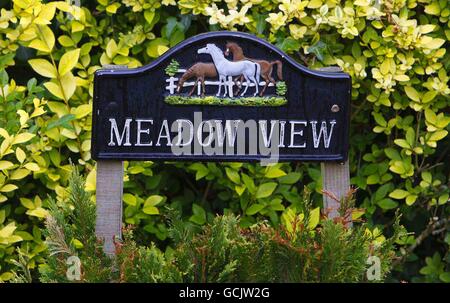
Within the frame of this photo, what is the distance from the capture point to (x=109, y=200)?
8.02ft

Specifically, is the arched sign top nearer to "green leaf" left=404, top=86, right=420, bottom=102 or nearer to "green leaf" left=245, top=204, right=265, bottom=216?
"green leaf" left=404, top=86, right=420, bottom=102

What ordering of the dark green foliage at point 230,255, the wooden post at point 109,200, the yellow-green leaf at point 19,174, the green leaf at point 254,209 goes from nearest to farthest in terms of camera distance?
the dark green foliage at point 230,255 < the wooden post at point 109,200 < the yellow-green leaf at point 19,174 < the green leaf at point 254,209

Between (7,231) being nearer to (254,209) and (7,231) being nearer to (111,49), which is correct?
(111,49)

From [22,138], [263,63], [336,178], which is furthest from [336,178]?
[22,138]

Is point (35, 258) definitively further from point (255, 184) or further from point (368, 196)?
point (368, 196)

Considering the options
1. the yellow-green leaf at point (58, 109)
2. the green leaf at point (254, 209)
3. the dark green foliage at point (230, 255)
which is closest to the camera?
the dark green foliage at point (230, 255)

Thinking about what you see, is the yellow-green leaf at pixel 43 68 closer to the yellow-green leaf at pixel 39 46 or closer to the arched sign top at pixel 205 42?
the yellow-green leaf at pixel 39 46

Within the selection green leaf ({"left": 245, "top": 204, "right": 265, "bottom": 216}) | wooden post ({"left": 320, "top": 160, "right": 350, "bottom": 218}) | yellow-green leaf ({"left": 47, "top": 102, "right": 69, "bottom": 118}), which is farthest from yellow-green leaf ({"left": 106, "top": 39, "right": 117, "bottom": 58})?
wooden post ({"left": 320, "top": 160, "right": 350, "bottom": 218})

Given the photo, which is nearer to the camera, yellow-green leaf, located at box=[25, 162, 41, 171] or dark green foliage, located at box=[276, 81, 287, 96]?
dark green foliage, located at box=[276, 81, 287, 96]

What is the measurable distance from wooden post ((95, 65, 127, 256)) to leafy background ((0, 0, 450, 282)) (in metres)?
0.22

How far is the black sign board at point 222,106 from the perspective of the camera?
2455 mm

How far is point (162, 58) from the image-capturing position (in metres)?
2.46

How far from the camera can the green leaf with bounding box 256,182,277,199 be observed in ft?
9.50

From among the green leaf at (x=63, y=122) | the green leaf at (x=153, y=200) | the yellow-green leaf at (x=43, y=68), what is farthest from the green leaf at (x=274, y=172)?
the yellow-green leaf at (x=43, y=68)
